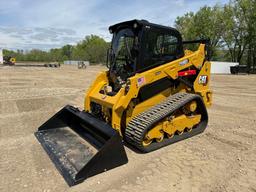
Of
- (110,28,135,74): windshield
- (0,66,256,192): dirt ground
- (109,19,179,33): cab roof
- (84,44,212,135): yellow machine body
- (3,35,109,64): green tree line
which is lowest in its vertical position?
(0,66,256,192): dirt ground

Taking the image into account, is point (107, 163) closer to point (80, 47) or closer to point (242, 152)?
point (242, 152)

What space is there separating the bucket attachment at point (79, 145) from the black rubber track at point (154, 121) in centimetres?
46

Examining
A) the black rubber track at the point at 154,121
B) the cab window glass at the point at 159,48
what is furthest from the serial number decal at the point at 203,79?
the cab window glass at the point at 159,48

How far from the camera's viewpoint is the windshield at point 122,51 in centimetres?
522

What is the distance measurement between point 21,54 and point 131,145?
402 feet

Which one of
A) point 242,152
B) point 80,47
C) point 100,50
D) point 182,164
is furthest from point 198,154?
point 80,47

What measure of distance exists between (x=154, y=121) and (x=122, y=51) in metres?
1.93

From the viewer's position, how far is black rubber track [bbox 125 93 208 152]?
4461 mm

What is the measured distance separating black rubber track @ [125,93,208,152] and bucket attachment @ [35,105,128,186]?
46 centimetres

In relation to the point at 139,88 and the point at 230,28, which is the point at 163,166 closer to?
the point at 139,88

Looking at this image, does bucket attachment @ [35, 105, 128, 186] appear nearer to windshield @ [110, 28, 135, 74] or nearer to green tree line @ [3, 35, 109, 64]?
windshield @ [110, 28, 135, 74]

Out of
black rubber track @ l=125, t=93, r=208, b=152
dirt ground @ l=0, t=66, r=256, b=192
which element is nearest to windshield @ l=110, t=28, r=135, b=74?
black rubber track @ l=125, t=93, r=208, b=152

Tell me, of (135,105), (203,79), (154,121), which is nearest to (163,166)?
(154,121)

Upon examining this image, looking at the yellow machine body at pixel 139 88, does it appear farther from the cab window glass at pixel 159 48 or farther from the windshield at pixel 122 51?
the windshield at pixel 122 51
